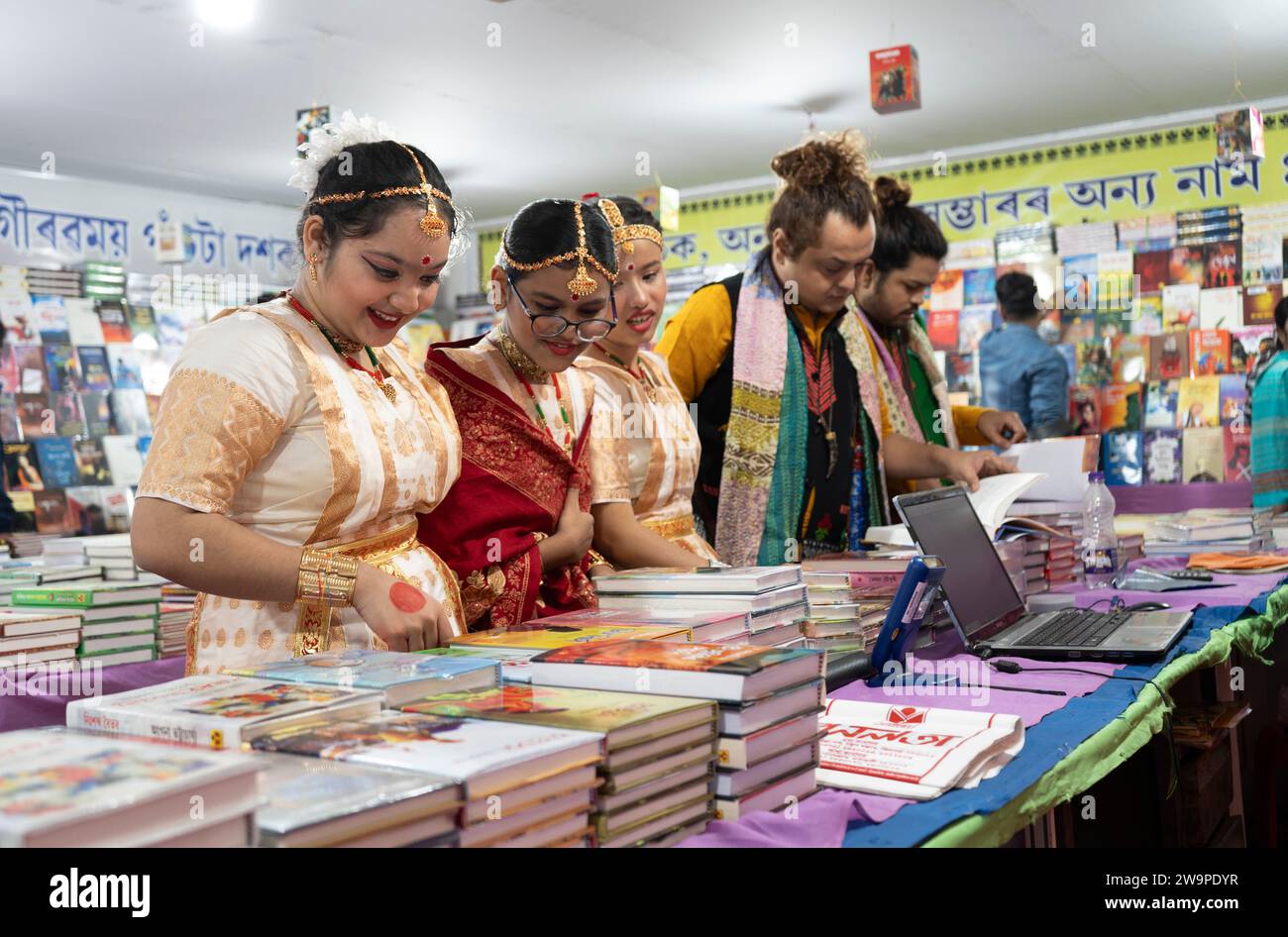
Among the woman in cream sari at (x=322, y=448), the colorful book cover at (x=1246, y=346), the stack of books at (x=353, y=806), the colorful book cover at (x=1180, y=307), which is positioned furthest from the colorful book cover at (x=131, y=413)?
the stack of books at (x=353, y=806)

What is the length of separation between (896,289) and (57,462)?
5689mm

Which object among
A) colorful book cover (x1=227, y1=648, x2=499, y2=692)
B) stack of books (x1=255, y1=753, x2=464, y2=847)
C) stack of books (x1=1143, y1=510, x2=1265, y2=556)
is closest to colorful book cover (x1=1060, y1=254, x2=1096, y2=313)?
stack of books (x1=1143, y1=510, x2=1265, y2=556)

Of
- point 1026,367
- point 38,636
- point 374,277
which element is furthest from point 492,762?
point 1026,367

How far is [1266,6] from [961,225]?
261 centimetres

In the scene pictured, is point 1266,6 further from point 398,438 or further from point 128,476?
point 128,476

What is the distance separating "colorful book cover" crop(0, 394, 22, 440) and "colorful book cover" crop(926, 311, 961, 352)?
18.7 ft

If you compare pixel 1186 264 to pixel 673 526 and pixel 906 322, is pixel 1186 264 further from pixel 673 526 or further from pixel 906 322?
pixel 673 526

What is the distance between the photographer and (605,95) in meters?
6.07

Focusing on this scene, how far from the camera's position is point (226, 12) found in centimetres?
484

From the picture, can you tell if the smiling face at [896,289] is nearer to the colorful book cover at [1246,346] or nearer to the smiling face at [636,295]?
the smiling face at [636,295]

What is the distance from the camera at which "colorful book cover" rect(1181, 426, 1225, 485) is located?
22.2 ft

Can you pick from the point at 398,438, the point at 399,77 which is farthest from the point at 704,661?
the point at 399,77

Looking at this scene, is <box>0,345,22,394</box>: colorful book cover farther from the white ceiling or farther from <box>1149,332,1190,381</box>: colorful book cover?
<box>1149,332,1190,381</box>: colorful book cover
